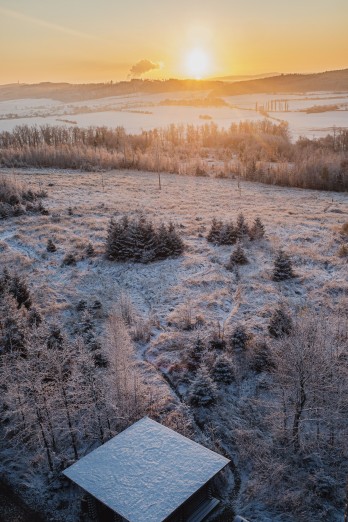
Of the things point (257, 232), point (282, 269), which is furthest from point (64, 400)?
point (257, 232)

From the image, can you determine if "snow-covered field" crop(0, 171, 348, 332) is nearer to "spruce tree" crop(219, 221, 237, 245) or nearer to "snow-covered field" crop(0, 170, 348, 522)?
"snow-covered field" crop(0, 170, 348, 522)

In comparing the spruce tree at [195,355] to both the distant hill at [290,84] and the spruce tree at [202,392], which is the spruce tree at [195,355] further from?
the distant hill at [290,84]

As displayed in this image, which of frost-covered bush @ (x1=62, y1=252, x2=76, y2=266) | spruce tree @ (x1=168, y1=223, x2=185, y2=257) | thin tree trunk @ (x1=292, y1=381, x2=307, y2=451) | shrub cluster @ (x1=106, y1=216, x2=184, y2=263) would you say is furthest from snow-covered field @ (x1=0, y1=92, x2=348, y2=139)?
thin tree trunk @ (x1=292, y1=381, x2=307, y2=451)

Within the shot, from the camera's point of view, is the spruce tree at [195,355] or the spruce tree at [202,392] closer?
the spruce tree at [202,392]

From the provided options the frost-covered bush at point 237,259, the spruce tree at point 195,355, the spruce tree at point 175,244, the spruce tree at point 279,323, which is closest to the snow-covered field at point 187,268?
the frost-covered bush at point 237,259

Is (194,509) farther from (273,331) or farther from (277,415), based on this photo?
(273,331)

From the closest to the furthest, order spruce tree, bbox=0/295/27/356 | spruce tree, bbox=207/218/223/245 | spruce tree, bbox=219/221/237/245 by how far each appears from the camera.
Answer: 1. spruce tree, bbox=0/295/27/356
2. spruce tree, bbox=219/221/237/245
3. spruce tree, bbox=207/218/223/245

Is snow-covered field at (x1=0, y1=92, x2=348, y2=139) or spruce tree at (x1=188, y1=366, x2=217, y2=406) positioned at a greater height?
snow-covered field at (x1=0, y1=92, x2=348, y2=139)
